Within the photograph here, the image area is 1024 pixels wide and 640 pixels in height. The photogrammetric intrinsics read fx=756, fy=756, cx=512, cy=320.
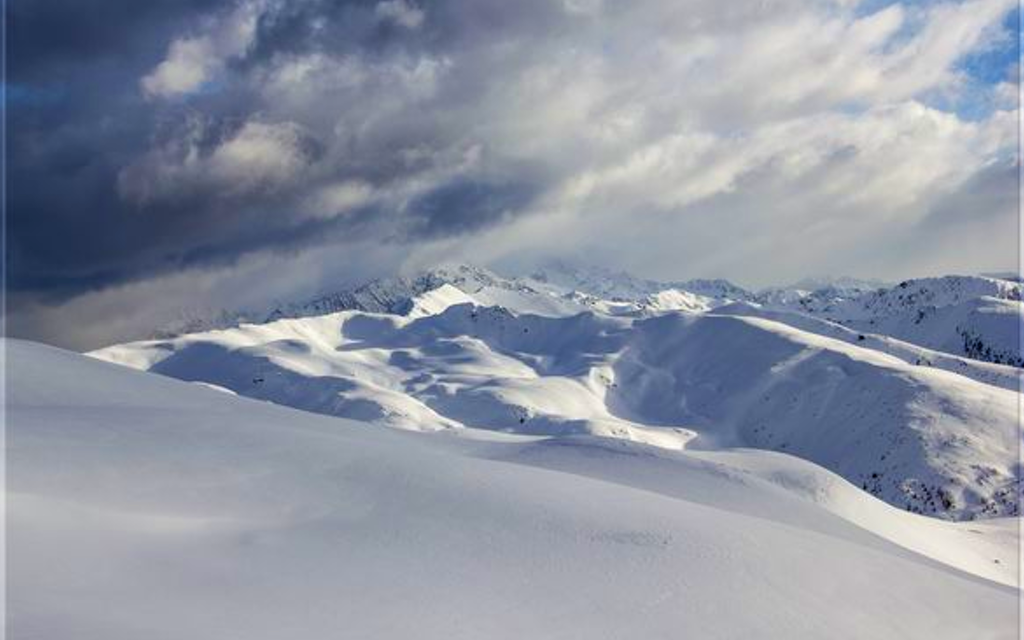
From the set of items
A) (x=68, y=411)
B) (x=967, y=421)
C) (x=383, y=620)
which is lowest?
(x=967, y=421)

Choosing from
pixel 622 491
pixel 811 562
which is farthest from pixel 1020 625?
pixel 622 491

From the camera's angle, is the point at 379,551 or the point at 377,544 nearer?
the point at 379,551

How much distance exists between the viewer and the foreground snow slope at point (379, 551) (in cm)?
1639

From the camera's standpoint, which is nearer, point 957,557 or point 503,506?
point 503,506

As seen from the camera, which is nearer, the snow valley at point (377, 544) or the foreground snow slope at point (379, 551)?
the foreground snow slope at point (379, 551)

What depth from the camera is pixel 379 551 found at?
20.0 metres

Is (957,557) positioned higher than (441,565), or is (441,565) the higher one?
(441,565)

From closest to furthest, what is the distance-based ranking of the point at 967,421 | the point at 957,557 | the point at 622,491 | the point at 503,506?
the point at 503,506, the point at 622,491, the point at 957,557, the point at 967,421

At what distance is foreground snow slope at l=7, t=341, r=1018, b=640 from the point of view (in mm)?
16391

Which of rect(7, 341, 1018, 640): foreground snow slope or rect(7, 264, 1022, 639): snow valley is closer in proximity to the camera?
rect(7, 341, 1018, 640): foreground snow slope

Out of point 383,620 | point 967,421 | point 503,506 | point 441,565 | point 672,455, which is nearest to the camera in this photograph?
point 383,620

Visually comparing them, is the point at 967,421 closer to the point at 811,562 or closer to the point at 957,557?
the point at 957,557

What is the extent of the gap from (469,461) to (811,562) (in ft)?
43.0

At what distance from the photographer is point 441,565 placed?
64.0 ft
